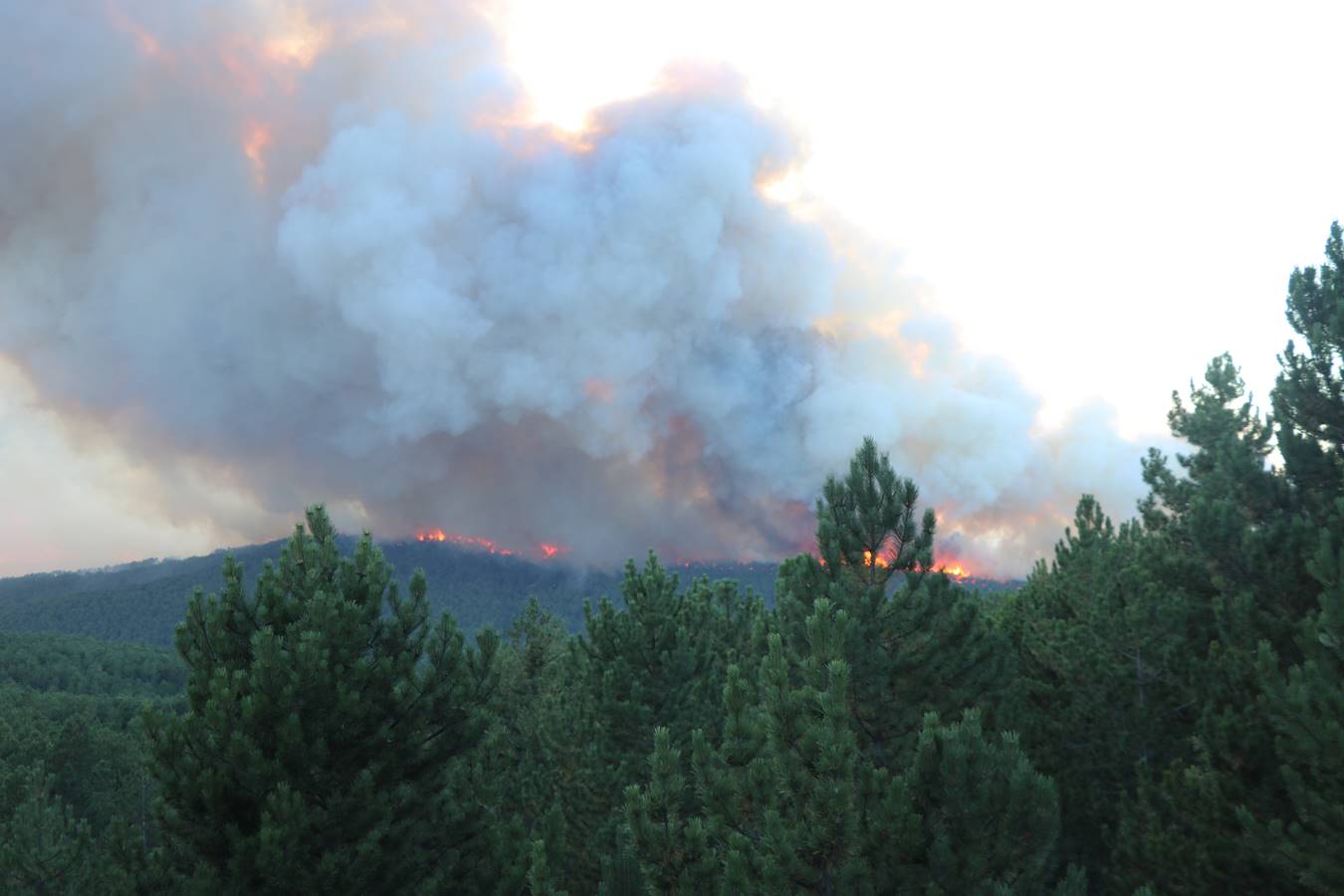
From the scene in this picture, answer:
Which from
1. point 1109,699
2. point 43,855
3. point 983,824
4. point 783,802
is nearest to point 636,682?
point 1109,699

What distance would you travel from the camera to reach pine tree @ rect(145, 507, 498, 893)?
1203 cm

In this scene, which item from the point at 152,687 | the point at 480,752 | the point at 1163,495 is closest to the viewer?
the point at 480,752

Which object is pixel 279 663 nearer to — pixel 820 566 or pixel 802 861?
pixel 802 861

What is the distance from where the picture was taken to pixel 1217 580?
15656mm

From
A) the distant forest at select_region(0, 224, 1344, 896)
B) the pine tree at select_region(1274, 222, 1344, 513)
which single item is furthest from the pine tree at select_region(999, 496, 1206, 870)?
the pine tree at select_region(1274, 222, 1344, 513)

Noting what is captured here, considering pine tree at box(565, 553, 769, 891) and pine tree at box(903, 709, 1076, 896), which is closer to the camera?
pine tree at box(903, 709, 1076, 896)

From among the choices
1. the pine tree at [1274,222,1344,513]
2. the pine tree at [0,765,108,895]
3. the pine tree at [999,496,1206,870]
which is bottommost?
the pine tree at [0,765,108,895]

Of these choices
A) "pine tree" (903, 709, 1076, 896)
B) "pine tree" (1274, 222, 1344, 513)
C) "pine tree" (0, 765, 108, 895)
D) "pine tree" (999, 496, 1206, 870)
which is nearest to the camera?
"pine tree" (903, 709, 1076, 896)

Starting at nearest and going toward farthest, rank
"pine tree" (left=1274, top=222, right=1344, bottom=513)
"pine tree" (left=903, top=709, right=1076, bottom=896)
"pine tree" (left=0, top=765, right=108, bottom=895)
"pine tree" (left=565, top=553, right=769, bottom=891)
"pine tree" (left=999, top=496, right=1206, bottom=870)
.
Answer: "pine tree" (left=903, top=709, right=1076, bottom=896)
"pine tree" (left=1274, top=222, right=1344, bottom=513)
"pine tree" (left=999, top=496, right=1206, bottom=870)
"pine tree" (left=565, top=553, right=769, bottom=891)
"pine tree" (left=0, top=765, right=108, bottom=895)

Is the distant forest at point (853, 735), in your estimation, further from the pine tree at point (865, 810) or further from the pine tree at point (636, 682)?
the pine tree at point (636, 682)

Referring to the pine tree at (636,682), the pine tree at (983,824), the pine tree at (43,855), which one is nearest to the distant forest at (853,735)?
the pine tree at (983,824)

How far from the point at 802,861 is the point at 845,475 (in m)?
9.42

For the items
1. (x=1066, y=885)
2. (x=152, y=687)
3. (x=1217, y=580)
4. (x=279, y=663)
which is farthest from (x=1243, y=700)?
(x=152, y=687)

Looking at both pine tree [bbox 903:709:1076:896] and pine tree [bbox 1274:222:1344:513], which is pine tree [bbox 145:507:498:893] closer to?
pine tree [bbox 903:709:1076:896]
